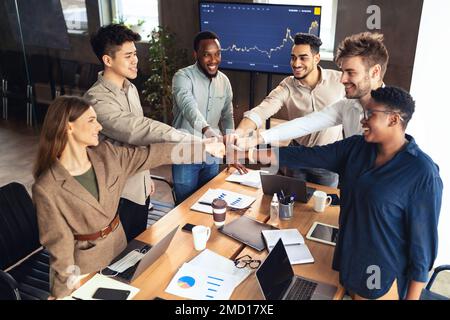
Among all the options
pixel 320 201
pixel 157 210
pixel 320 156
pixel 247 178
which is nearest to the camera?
pixel 320 156

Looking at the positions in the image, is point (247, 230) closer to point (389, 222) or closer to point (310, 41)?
point (389, 222)

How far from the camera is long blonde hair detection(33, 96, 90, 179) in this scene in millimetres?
2082

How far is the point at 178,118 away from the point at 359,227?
6.22ft

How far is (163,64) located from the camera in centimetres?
539

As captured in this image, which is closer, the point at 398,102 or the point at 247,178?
the point at 398,102

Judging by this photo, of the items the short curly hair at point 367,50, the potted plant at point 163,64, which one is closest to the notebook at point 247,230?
the short curly hair at point 367,50

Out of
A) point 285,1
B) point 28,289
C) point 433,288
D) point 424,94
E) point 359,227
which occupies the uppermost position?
point 285,1

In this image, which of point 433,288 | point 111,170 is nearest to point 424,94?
point 433,288

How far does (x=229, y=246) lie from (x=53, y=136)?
1.05 metres

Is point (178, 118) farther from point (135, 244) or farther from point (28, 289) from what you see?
point (28, 289)

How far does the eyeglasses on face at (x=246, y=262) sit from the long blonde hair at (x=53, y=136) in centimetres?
104

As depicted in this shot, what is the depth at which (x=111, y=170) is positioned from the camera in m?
2.28

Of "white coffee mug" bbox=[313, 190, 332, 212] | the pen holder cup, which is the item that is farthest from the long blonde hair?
"white coffee mug" bbox=[313, 190, 332, 212]

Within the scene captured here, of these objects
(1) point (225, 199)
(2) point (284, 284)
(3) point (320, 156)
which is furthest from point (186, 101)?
(2) point (284, 284)
